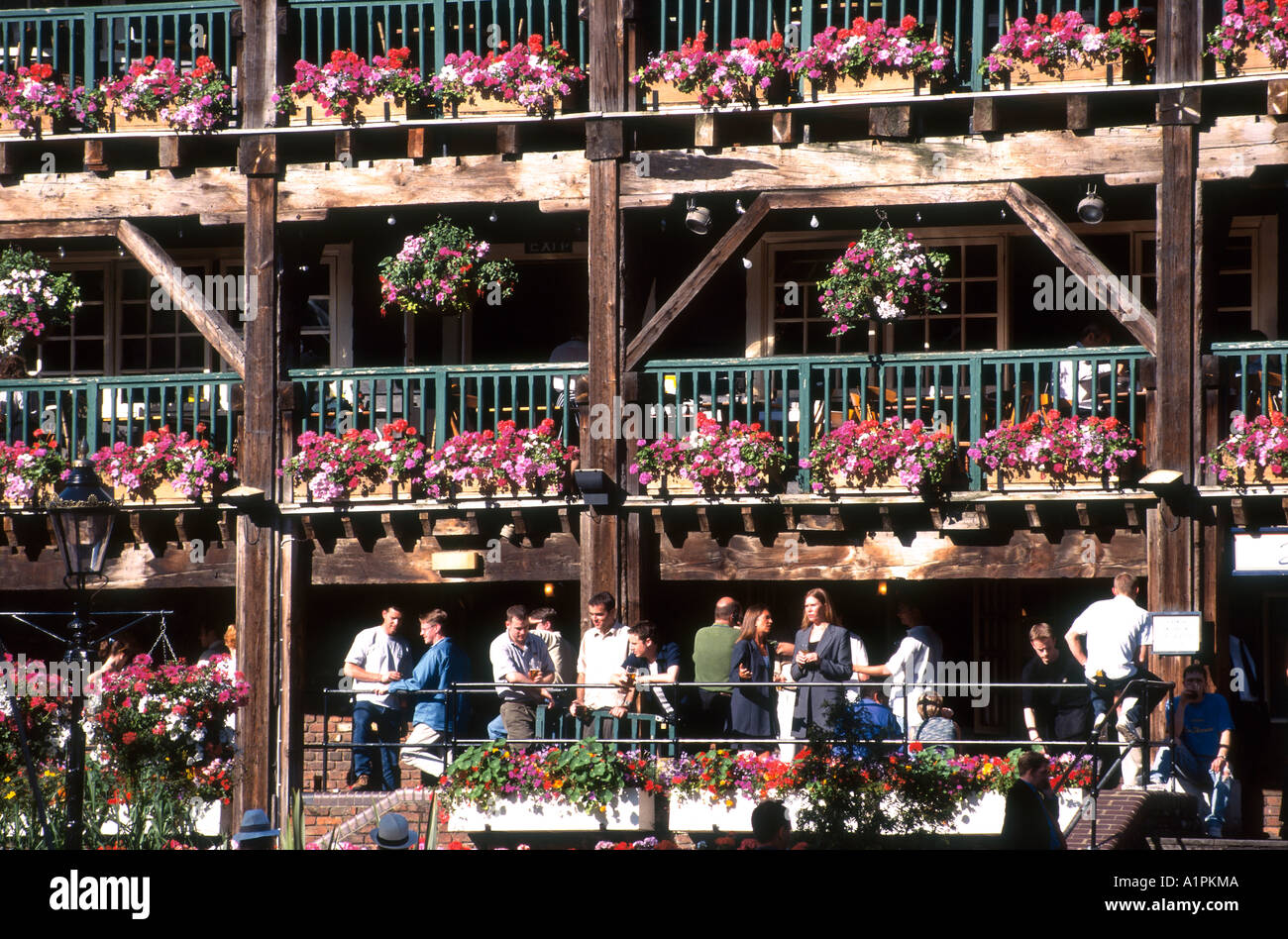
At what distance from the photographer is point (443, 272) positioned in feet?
55.1

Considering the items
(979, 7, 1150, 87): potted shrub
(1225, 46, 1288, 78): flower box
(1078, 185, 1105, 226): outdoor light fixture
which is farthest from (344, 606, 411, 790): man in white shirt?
(1225, 46, 1288, 78): flower box

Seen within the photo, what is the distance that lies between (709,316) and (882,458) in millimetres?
3265

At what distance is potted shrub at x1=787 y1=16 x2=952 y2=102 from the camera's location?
16.2m

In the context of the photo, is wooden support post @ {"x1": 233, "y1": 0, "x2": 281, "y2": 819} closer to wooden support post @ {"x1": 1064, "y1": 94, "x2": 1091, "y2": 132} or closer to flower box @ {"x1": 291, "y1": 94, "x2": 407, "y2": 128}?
flower box @ {"x1": 291, "y1": 94, "x2": 407, "y2": 128}

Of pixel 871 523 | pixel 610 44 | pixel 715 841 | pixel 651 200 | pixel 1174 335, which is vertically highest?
pixel 610 44

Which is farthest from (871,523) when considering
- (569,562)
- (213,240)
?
(213,240)

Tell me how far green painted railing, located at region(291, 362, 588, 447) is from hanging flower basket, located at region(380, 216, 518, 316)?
1.78ft

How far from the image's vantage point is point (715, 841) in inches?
530

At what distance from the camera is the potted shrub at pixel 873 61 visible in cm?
1623

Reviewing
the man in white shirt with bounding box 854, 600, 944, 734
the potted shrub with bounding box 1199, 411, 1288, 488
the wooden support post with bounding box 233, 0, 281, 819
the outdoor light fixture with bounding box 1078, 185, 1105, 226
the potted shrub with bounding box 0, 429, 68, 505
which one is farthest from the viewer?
the potted shrub with bounding box 0, 429, 68, 505

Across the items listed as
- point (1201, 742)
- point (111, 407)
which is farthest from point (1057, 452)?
point (111, 407)
